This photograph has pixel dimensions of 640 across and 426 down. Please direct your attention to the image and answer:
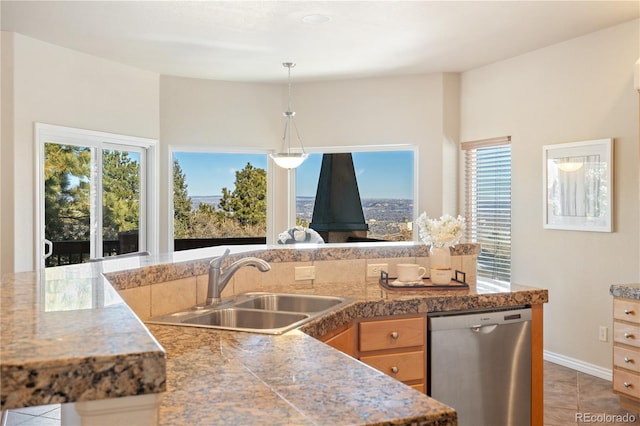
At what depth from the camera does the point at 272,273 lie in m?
2.87

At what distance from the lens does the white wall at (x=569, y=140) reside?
4.23m

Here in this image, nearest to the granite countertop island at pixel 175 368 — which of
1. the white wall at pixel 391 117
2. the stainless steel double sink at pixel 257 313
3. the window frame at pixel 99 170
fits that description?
the stainless steel double sink at pixel 257 313

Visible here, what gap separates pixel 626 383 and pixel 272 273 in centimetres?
238

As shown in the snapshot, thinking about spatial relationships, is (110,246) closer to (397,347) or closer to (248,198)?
(248,198)

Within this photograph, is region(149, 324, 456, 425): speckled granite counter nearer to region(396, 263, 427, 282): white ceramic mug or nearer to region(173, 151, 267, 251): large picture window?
region(396, 263, 427, 282): white ceramic mug

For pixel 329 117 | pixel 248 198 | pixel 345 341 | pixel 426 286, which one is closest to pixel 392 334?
pixel 345 341

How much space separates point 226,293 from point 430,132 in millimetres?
4074

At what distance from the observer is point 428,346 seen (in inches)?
100

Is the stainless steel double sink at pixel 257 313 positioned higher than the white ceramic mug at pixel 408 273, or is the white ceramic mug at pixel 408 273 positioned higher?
the white ceramic mug at pixel 408 273

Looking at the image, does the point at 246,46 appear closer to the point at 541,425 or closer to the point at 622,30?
the point at 622,30

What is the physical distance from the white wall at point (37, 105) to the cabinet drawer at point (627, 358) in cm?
451

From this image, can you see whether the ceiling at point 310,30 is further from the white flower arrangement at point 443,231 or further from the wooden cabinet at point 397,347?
the wooden cabinet at point 397,347

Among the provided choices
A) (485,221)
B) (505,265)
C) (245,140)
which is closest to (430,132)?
(485,221)

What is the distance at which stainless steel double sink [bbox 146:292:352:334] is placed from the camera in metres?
2.02
